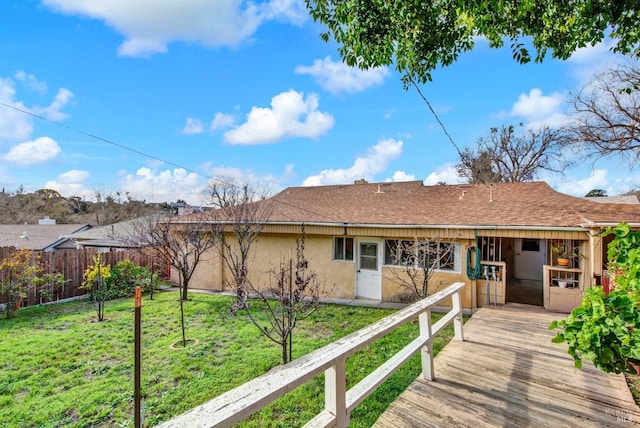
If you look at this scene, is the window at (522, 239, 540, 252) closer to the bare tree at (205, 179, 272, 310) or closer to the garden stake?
the bare tree at (205, 179, 272, 310)

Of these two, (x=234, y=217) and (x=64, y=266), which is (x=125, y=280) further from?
(x=234, y=217)

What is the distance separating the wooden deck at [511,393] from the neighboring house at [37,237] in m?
20.5

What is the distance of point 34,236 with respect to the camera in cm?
1856

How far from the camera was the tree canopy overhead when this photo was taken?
4102 millimetres

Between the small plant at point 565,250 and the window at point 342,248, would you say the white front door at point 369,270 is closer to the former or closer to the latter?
the window at point 342,248

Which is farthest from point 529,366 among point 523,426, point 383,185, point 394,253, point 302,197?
point 302,197

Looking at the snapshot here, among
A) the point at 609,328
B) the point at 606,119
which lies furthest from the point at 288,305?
the point at 606,119

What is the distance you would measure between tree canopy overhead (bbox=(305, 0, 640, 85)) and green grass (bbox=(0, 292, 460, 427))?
5.04m

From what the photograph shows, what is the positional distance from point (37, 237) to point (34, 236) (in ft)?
1.14

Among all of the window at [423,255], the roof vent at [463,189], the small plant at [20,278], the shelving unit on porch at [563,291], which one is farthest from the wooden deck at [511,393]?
the small plant at [20,278]

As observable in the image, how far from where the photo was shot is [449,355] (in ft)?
14.6

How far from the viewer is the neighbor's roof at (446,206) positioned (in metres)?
8.49

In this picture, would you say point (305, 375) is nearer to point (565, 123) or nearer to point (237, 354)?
point (237, 354)

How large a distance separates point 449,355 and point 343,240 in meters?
6.65
